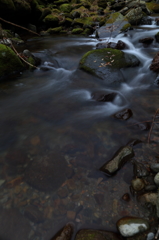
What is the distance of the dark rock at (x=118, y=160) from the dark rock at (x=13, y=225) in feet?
5.22

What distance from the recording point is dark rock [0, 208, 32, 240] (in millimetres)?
2363

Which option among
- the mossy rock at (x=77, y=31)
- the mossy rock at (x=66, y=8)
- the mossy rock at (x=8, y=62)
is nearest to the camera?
the mossy rock at (x=8, y=62)

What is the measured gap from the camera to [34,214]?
8.49ft

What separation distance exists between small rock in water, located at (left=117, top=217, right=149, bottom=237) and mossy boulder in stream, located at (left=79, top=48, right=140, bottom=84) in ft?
16.2

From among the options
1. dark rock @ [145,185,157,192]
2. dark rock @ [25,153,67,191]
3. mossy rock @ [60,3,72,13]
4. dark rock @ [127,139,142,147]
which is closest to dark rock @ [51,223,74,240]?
dark rock @ [25,153,67,191]

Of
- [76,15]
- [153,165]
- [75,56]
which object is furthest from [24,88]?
[76,15]

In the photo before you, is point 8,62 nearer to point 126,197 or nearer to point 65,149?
point 65,149

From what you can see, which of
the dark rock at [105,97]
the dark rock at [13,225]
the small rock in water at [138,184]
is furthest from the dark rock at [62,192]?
the dark rock at [105,97]

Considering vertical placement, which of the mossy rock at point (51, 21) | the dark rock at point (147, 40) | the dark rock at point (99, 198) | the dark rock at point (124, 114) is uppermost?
the mossy rock at point (51, 21)

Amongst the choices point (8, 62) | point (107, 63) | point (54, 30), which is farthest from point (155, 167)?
point (54, 30)

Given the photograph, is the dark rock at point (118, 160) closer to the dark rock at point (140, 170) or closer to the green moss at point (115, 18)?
the dark rock at point (140, 170)

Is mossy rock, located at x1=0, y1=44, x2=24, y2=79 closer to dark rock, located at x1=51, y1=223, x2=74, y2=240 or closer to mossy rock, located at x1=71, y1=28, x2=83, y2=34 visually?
dark rock, located at x1=51, y1=223, x2=74, y2=240

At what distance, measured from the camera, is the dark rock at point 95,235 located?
2.20 m

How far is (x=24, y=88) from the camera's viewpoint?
6.26 meters
